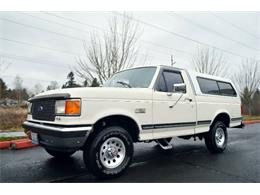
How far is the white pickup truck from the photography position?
3.26m

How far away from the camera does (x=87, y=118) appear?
3295 mm

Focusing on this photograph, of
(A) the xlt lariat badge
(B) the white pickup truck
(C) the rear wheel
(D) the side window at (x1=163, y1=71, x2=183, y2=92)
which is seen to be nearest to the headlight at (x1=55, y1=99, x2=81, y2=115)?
(B) the white pickup truck

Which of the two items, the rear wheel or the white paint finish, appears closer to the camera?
the white paint finish

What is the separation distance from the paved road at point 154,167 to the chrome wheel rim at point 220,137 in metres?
0.28

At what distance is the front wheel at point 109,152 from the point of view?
335 cm

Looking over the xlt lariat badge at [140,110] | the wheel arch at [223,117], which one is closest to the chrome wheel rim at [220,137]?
the wheel arch at [223,117]

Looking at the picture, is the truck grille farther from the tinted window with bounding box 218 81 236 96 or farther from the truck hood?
the tinted window with bounding box 218 81 236 96

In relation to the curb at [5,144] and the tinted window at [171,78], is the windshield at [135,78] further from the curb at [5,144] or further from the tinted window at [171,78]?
the curb at [5,144]

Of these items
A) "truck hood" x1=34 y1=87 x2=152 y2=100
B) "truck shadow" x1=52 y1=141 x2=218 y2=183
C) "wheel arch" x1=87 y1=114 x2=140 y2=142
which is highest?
"truck hood" x1=34 y1=87 x2=152 y2=100

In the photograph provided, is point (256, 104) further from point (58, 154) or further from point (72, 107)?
Result: point (72, 107)

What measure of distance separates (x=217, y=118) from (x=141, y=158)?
2.37 m

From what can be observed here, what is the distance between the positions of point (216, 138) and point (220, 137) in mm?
258

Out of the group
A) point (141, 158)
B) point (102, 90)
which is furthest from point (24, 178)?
point (141, 158)

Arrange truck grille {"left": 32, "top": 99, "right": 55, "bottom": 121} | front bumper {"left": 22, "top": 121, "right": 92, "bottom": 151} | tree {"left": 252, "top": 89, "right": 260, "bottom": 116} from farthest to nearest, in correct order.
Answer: tree {"left": 252, "top": 89, "right": 260, "bottom": 116}, truck grille {"left": 32, "top": 99, "right": 55, "bottom": 121}, front bumper {"left": 22, "top": 121, "right": 92, "bottom": 151}
